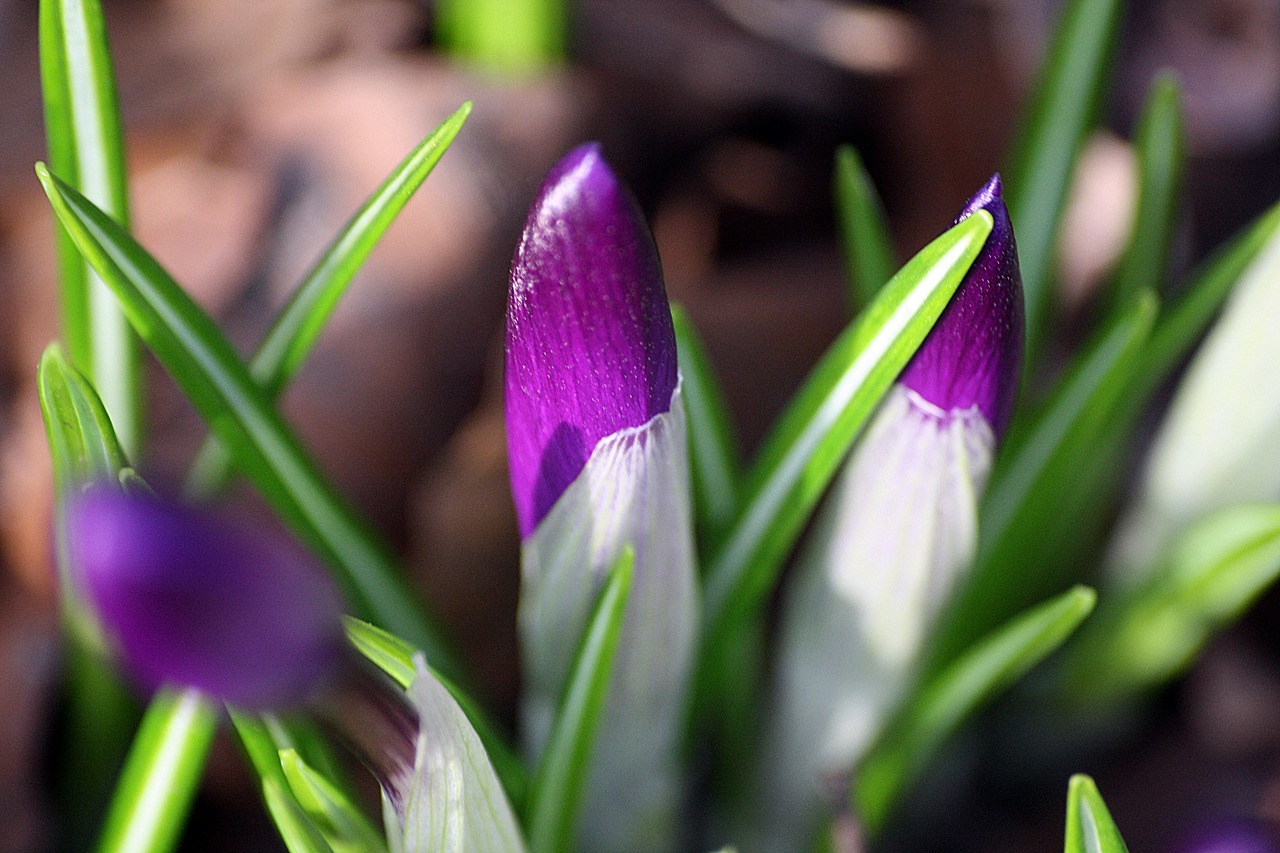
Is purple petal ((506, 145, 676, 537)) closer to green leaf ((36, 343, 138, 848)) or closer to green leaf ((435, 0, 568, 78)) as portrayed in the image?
green leaf ((36, 343, 138, 848))

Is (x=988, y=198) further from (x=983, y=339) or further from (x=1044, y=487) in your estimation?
(x=1044, y=487)

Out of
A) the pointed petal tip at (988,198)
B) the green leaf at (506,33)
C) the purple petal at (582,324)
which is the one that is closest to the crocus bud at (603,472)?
the purple petal at (582,324)

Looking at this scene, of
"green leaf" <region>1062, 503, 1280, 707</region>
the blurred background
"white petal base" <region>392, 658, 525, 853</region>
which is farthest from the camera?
the blurred background

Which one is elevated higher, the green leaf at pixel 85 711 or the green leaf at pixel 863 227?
the green leaf at pixel 863 227

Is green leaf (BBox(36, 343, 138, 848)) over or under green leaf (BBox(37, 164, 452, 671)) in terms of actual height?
under

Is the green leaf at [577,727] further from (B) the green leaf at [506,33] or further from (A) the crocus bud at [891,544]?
(B) the green leaf at [506,33]

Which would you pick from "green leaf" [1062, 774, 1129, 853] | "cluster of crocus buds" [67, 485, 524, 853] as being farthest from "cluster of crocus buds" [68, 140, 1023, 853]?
"green leaf" [1062, 774, 1129, 853]

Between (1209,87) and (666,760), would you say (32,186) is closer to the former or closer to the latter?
(666,760)
